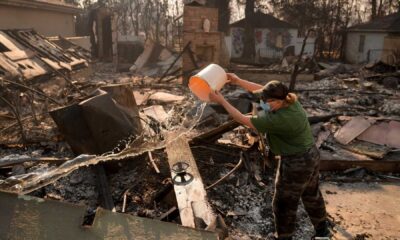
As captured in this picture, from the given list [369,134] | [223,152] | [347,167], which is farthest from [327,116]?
[223,152]

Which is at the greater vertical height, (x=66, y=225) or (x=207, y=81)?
(x=207, y=81)

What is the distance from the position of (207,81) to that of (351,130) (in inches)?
173

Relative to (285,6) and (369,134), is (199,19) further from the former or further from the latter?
(285,6)

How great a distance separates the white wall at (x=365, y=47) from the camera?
24.9 metres

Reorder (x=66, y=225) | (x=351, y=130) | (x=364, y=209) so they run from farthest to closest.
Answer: (x=351, y=130) → (x=364, y=209) → (x=66, y=225)

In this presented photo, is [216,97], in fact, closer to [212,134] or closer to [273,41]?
[212,134]

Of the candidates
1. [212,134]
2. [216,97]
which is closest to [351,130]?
[212,134]

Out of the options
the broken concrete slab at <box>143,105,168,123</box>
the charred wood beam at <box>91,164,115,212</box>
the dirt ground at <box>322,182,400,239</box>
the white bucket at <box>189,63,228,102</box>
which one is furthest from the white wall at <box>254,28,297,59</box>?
the white bucket at <box>189,63,228,102</box>

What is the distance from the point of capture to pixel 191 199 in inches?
130

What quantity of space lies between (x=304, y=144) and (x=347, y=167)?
9.45 feet

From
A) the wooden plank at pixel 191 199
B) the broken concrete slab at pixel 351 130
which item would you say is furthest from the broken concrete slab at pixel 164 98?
the wooden plank at pixel 191 199

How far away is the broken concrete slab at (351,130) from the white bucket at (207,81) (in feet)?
12.6

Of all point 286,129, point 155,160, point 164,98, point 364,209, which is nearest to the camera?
point 286,129

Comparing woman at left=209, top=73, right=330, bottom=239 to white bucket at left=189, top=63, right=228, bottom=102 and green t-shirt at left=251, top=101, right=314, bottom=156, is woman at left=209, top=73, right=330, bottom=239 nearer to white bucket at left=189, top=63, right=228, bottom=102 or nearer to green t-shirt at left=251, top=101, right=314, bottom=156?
green t-shirt at left=251, top=101, right=314, bottom=156
